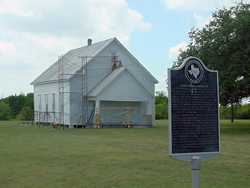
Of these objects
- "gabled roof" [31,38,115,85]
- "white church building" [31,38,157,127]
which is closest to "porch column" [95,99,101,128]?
"white church building" [31,38,157,127]

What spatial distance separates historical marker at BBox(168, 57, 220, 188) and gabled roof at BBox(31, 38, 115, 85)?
37784 millimetres

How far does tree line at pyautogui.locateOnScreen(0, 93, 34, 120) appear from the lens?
66.4 metres

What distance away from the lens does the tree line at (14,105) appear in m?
66.4

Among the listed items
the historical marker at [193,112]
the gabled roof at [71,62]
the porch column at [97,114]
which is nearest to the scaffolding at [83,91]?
the gabled roof at [71,62]

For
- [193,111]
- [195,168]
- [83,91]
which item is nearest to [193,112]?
[193,111]

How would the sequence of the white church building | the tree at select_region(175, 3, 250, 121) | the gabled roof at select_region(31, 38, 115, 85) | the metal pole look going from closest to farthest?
1. the metal pole
2. the tree at select_region(175, 3, 250, 121)
3. the white church building
4. the gabled roof at select_region(31, 38, 115, 85)

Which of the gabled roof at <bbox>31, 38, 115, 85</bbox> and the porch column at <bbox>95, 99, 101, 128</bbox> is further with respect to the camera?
the gabled roof at <bbox>31, 38, 115, 85</bbox>

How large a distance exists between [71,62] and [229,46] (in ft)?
68.3

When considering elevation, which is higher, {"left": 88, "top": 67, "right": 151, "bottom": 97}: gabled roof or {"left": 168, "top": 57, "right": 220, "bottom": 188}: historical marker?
{"left": 88, "top": 67, "right": 151, "bottom": 97}: gabled roof

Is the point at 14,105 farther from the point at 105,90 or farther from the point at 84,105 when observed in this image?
the point at 105,90

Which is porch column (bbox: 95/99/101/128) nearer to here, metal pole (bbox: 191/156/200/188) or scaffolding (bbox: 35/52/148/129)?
scaffolding (bbox: 35/52/148/129)

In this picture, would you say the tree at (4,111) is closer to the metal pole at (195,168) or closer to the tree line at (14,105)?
the tree line at (14,105)

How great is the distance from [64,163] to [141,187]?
15.0ft

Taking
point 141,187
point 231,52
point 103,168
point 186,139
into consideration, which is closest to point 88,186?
point 141,187
